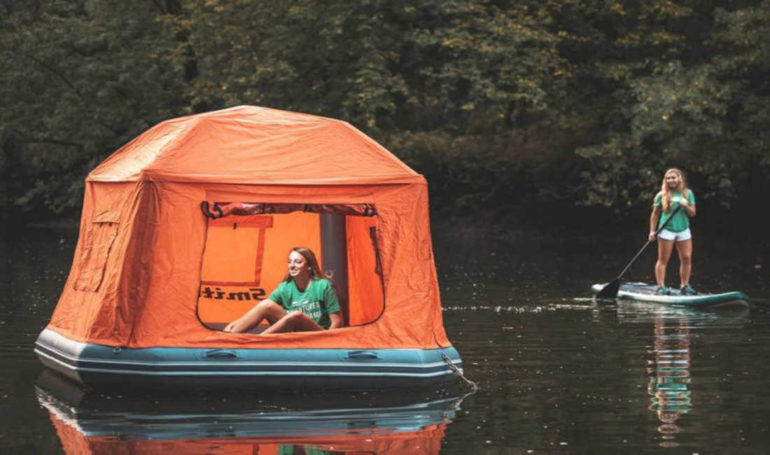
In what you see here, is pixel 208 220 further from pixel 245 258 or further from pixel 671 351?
pixel 671 351

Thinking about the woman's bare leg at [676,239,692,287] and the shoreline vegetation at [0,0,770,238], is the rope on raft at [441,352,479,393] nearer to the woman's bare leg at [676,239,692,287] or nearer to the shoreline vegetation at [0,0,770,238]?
the woman's bare leg at [676,239,692,287]

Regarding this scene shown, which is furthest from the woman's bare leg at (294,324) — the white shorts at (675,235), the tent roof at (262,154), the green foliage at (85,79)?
the green foliage at (85,79)

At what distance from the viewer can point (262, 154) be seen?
12266mm

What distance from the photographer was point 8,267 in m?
26.6

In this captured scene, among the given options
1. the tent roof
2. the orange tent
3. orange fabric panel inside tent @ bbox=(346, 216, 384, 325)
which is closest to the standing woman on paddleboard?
orange fabric panel inside tent @ bbox=(346, 216, 384, 325)

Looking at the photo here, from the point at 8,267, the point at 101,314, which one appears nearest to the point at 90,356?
the point at 101,314

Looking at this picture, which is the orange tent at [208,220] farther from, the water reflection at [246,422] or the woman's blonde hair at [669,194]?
the woman's blonde hair at [669,194]

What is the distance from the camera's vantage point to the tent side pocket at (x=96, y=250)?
12359 millimetres

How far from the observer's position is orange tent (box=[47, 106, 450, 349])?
11695 millimetres

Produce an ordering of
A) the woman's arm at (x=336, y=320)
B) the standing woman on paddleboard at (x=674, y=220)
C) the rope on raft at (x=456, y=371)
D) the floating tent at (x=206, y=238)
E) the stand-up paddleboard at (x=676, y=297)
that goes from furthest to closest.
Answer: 1. the standing woman on paddleboard at (x=674, y=220)
2. the stand-up paddleboard at (x=676, y=297)
3. the woman's arm at (x=336, y=320)
4. the rope on raft at (x=456, y=371)
5. the floating tent at (x=206, y=238)

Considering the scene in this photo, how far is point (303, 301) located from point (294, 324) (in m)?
0.50

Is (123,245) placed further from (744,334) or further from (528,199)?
(528,199)

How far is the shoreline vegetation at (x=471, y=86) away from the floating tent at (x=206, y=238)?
20.4 meters

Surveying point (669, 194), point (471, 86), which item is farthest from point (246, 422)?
point (471, 86)
